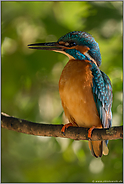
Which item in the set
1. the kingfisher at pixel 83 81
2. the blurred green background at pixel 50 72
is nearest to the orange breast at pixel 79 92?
the kingfisher at pixel 83 81

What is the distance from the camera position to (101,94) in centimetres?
148

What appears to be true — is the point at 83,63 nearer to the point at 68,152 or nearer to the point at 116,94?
the point at 116,94

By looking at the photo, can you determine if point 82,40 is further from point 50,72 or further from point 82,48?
point 50,72

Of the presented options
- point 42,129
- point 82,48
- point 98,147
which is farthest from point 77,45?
point 98,147

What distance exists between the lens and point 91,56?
1.50 metres

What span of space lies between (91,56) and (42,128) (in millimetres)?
616

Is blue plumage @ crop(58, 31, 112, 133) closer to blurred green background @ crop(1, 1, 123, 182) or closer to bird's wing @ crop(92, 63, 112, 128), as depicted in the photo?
bird's wing @ crop(92, 63, 112, 128)

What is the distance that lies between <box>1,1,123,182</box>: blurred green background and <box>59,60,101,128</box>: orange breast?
844mm

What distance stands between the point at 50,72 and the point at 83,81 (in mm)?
998

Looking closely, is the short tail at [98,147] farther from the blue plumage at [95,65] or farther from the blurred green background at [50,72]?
the blurred green background at [50,72]

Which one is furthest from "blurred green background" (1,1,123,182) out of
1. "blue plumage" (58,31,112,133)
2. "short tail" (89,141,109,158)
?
"blue plumage" (58,31,112,133)

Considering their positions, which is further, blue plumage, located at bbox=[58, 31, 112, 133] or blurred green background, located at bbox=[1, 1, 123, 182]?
blurred green background, located at bbox=[1, 1, 123, 182]

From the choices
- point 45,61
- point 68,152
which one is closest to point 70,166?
point 68,152

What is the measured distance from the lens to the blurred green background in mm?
2262
